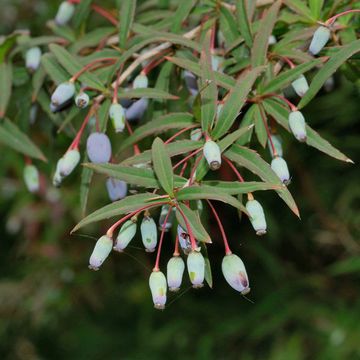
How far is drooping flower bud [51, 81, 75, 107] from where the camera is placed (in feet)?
3.64

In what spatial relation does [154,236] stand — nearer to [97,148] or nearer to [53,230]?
[97,148]

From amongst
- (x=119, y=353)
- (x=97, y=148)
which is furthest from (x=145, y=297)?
(x=97, y=148)

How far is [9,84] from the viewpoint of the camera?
134 cm

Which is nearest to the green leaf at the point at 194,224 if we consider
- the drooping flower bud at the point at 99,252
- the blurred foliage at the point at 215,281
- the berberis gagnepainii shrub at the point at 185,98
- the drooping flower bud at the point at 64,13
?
the berberis gagnepainii shrub at the point at 185,98

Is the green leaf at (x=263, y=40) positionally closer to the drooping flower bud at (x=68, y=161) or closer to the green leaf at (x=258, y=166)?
the green leaf at (x=258, y=166)

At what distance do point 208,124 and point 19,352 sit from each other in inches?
79.5

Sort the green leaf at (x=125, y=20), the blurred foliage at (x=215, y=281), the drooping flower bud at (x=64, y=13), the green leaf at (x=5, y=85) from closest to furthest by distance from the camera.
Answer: the green leaf at (x=125, y=20)
the green leaf at (x=5, y=85)
the drooping flower bud at (x=64, y=13)
the blurred foliage at (x=215, y=281)

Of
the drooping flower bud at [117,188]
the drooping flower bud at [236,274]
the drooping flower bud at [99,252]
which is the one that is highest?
the drooping flower bud at [99,252]

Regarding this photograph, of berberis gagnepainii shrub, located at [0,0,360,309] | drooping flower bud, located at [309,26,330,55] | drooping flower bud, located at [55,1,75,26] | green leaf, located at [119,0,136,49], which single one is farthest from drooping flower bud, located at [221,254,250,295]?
drooping flower bud, located at [55,1,75,26]

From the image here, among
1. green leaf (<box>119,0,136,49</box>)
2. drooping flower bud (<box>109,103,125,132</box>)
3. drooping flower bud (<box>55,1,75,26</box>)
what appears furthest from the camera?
drooping flower bud (<box>55,1,75,26</box>)

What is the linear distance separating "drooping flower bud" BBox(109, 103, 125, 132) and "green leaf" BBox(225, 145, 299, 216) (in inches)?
7.5

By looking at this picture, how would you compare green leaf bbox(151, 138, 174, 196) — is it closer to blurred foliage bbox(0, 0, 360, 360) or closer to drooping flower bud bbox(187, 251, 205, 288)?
drooping flower bud bbox(187, 251, 205, 288)

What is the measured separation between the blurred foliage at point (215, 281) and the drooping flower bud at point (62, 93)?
0.69 metres

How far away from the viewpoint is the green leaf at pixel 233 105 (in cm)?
92
